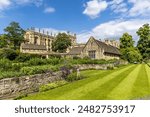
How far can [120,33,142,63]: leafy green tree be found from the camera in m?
78.6

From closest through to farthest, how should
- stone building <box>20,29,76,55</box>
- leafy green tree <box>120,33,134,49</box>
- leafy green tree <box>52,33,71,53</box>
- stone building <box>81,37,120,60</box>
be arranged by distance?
1. stone building <box>81,37,120,60</box>
2. leafy green tree <box>120,33,134,49</box>
3. stone building <box>20,29,76,55</box>
4. leafy green tree <box>52,33,71,53</box>

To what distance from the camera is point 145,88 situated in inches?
728

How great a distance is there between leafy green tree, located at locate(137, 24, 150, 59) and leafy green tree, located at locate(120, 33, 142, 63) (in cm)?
468

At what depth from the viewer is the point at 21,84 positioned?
18438 millimetres

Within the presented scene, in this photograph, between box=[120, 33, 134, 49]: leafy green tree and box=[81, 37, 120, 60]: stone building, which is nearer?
box=[81, 37, 120, 60]: stone building

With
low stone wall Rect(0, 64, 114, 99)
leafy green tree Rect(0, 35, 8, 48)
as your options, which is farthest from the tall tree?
low stone wall Rect(0, 64, 114, 99)

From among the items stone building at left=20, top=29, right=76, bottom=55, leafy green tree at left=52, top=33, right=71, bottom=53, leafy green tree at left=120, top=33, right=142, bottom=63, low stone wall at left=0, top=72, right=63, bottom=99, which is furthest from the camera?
leafy green tree at left=52, top=33, right=71, bottom=53

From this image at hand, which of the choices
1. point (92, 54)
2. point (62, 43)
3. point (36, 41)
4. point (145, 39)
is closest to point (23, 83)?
point (92, 54)

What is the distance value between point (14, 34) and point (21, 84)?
85.0 m

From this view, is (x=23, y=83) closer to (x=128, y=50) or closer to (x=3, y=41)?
(x=128, y=50)

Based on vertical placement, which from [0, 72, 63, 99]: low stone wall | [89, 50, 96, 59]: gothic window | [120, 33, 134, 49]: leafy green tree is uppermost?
[120, 33, 134, 49]: leafy green tree

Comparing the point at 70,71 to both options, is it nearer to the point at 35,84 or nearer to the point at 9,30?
the point at 35,84

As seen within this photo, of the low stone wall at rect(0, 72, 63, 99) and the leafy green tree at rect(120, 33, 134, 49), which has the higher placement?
the leafy green tree at rect(120, 33, 134, 49)

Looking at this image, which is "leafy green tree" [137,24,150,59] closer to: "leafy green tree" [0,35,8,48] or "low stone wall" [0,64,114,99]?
"leafy green tree" [0,35,8,48]
